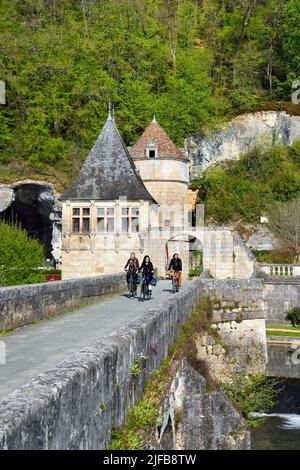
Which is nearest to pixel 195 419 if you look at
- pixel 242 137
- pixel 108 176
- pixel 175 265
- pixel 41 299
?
pixel 41 299

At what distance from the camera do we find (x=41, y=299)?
39.2 feet

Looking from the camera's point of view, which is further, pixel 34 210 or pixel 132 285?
pixel 34 210

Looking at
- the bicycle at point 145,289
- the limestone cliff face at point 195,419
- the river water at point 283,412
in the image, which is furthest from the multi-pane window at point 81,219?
the limestone cliff face at point 195,419

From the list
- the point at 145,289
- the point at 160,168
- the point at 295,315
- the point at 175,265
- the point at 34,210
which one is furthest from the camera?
the point at 34,210

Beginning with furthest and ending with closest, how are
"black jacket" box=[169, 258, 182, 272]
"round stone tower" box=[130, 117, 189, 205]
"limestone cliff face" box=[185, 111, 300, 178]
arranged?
"limestone cliff face" box=[185, 111, 300, 178], "round stone tower" box=[130, 117, 189, 205], "black jacket" box=[169, 258, 182, 272]

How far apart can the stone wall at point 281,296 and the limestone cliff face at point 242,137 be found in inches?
739

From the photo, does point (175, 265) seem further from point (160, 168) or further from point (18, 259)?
point (160, 168)

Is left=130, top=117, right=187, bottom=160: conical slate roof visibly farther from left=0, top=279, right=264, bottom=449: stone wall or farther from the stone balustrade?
left=0, top=279, right=264, bottom=449: stone wall

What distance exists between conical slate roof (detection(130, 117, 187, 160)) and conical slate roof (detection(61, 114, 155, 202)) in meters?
3.59

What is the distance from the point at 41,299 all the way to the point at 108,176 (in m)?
26.4

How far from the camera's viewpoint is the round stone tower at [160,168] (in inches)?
1668

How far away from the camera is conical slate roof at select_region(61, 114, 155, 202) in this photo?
37.1 metres

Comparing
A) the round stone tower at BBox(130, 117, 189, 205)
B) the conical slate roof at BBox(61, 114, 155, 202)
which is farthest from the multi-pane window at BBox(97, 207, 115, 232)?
the round stone tower at BBox(130, 117, 189, 205)
